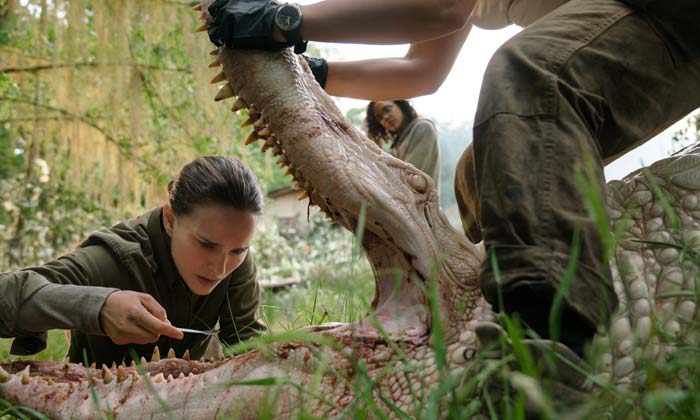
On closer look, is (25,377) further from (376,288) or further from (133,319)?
(376,288)

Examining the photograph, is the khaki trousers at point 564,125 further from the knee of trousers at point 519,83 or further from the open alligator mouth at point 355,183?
the open alligator mouth at point 355,183

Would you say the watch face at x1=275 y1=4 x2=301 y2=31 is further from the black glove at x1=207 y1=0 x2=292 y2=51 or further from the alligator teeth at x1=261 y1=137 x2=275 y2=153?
the alligator teeth at x1=261 y1=137 x2=275 y2=153

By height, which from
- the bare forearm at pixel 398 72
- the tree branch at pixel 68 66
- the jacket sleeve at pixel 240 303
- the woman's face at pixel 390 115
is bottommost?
the jacket sleeve at pixel 240 303

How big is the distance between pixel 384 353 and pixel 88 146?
641 cm

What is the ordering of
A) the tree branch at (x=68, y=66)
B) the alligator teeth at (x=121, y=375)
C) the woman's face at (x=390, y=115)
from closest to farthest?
the alligator teeth at (x=121, y=375) < the woman's face at (x=390, y=115) < the tree branch at (x=68, y=66)

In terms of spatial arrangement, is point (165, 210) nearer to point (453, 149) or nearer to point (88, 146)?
point (88, 146)

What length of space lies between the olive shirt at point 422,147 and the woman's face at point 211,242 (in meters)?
2.76

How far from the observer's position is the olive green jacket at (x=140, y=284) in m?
2.43

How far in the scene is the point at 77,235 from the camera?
10.5 metres

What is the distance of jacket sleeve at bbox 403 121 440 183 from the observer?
5.31 meters

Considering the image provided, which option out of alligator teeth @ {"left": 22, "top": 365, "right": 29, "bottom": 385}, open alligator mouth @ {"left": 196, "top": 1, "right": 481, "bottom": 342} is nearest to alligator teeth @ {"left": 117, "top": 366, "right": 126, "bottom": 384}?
alligator teeth @ {"left": 22, "top": 365, "right": 29, "bottom": 385}

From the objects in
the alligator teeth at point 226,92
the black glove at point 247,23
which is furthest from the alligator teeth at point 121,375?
the black glove at point 247,23

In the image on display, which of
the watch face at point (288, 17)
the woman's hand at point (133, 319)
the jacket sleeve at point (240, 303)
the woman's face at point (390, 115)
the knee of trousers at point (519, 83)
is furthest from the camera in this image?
the woman's face at point (390, 115)

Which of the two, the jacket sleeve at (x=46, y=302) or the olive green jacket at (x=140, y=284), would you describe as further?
the olive green jacket at (x=140, y=284)
